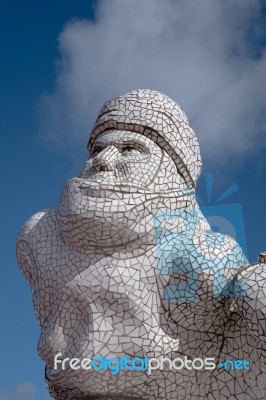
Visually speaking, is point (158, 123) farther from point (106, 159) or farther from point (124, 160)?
point (106, 159)

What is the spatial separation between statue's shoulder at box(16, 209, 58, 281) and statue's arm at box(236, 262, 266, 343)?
230 cm

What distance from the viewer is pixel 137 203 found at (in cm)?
654

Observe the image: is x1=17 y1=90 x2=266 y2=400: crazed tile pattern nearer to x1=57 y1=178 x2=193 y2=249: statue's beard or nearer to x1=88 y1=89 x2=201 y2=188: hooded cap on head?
x1=57 y1=178 x2=193 y2=249: statue's beard

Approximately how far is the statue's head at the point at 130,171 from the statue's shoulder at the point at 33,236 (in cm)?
40

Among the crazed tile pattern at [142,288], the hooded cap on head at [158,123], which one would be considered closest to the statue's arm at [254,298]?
the crazed tile pattern at [142,288]

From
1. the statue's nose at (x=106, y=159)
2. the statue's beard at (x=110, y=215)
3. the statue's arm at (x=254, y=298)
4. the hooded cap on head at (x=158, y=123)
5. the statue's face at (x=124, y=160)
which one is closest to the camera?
the statue's arm at (x=254, y=298)

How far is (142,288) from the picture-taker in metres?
6.35

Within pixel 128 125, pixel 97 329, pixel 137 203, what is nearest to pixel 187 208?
pixel 137 203

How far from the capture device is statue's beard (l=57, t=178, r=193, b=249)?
6.47 metres

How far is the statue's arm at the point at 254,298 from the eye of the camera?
19.5ft

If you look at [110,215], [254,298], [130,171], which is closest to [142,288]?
[110,215]

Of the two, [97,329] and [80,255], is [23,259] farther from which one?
[97,329]

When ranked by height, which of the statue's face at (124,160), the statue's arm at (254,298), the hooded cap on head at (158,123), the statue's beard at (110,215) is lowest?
the statue's arm at (254,298)

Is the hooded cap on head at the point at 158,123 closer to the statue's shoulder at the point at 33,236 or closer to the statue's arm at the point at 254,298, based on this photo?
the statue's shoulder at the point at 33,236
